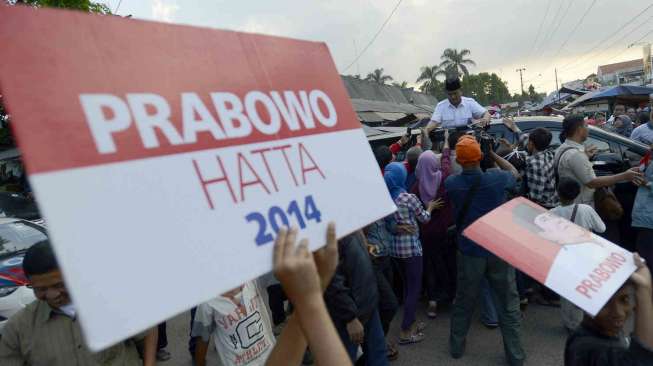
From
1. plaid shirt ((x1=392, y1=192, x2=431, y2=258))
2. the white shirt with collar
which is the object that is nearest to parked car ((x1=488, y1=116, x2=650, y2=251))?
the white shirt with collar

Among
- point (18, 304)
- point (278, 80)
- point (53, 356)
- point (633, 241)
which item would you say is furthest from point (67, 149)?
point (633, 241)

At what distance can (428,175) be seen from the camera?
4434 millimetres

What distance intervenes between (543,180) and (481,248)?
1.42 meters

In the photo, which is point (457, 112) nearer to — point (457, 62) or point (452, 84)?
point (452, 84)

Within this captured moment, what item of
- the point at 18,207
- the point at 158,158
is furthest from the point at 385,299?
the point at 18,207

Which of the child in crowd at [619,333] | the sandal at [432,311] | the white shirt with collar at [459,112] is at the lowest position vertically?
the sandal at [432,311]

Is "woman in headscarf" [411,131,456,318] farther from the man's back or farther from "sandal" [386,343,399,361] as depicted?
"sandal" [386,343,399,361]

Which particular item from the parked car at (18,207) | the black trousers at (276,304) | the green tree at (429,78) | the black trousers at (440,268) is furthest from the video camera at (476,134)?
the green tree at (429,78)

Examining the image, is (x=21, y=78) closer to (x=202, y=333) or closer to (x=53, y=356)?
(x=53, y=356)

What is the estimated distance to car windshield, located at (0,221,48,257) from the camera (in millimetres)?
5821

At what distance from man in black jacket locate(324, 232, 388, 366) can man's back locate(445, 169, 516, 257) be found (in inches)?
40.2

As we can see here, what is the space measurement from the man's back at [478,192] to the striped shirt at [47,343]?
2.67m

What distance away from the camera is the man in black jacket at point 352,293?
2.78 meters

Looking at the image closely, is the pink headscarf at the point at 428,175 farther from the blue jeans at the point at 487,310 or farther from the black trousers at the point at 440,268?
the blue jeans at the point at 487,310
